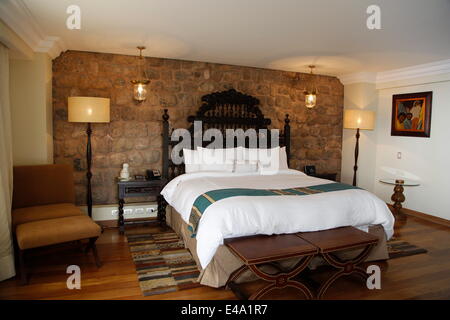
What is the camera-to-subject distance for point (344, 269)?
9.48ft

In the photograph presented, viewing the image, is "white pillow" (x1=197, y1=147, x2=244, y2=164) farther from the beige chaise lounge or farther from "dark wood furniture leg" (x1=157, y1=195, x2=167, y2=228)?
the beige chaise lounge

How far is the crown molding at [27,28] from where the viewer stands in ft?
9.45

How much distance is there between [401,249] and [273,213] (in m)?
2.03

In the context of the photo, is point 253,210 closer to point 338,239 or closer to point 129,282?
point 338,239

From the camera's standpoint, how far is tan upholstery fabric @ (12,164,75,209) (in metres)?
3.70

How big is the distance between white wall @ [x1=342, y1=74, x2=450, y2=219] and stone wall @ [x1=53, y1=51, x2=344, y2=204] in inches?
59.2

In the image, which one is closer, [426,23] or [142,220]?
[426,23]

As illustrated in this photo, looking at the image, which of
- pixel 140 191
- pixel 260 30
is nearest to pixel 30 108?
pixel 140 191

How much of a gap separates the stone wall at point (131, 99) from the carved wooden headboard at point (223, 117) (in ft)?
0.51

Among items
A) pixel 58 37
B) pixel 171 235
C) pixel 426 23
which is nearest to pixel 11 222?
pixel 171 235

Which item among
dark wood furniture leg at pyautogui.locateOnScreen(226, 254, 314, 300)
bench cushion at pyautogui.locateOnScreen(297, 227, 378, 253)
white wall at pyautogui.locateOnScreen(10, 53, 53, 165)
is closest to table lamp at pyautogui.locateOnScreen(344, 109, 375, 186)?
bench cushion at pyautogui.locateOnScreen(297, 227, 378, 253)

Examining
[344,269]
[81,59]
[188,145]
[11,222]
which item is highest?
[81,59]
